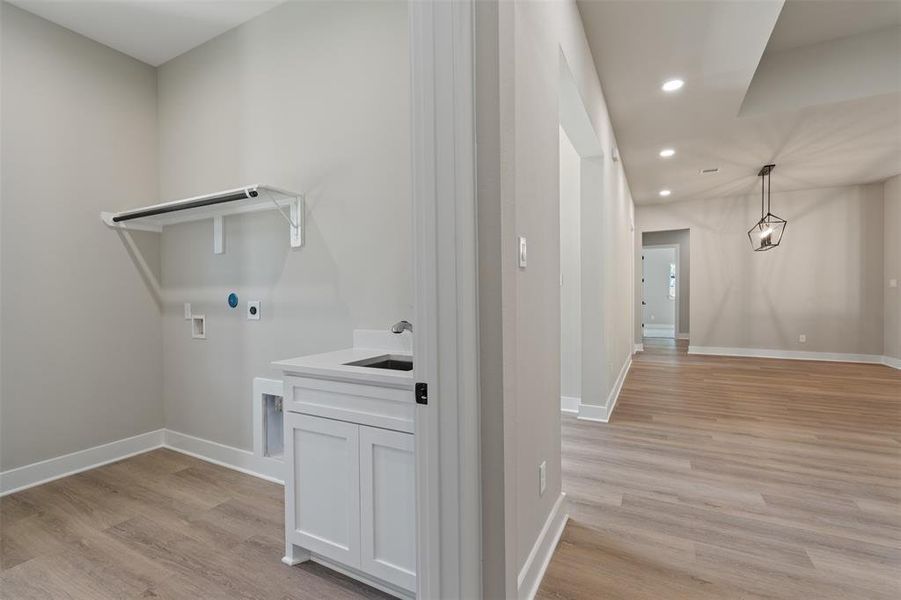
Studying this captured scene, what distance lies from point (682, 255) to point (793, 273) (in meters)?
2.35

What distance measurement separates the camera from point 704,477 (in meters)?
2.46

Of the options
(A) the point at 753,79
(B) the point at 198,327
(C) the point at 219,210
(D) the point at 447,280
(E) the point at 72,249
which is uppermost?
(A) the point at 753,79

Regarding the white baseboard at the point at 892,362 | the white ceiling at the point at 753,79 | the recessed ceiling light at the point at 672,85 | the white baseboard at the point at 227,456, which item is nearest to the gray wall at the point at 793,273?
the white baseboard at the point at 892,362

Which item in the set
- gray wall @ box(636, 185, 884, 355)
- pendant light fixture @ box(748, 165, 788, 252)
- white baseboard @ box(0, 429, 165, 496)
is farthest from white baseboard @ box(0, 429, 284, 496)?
gray wall @ box(636, 185, 884, 355)

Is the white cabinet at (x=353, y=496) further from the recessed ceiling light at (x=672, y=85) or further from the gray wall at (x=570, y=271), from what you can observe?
the recessed ceiling light at (x=672, y=85)

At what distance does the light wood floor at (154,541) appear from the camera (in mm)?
1601

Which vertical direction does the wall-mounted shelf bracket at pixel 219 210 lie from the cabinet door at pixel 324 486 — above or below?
above

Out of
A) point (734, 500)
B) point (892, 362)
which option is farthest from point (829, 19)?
point (892, 362)

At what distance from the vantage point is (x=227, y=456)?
9.02ft

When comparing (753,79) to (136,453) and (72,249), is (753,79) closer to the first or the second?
(72,249)

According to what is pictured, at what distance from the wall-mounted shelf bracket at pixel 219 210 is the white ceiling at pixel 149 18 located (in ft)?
3.71

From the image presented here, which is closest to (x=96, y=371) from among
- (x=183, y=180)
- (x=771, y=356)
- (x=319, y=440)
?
(x=183, y=180)

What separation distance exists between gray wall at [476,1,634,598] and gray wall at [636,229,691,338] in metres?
7.84

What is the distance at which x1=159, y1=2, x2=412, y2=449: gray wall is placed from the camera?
2.18 metres
